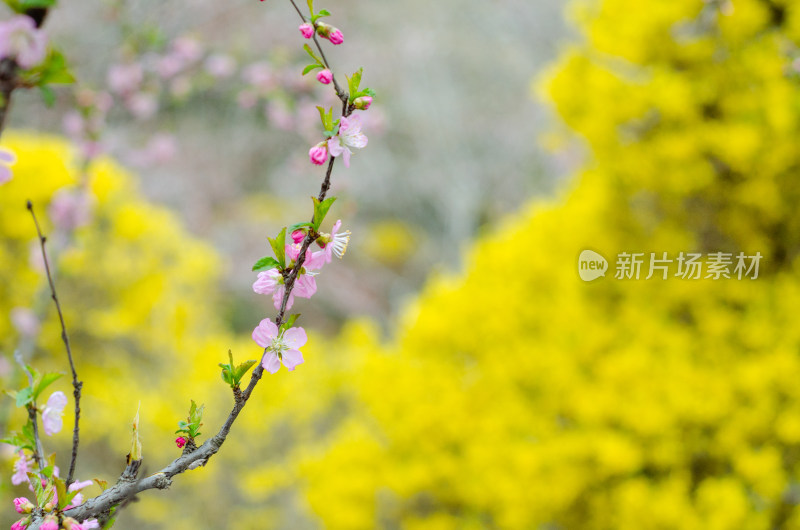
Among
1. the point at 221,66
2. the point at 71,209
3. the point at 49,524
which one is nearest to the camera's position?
the point at 49,524

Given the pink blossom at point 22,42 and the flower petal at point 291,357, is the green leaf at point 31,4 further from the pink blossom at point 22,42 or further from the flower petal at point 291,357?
the flower petal at point 291,357

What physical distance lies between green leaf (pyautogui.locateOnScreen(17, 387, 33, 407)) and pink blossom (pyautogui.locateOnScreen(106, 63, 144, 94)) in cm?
176

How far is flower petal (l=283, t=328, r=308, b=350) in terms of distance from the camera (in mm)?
670

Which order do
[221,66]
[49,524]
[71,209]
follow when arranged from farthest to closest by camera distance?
[221,66] → [71,209] → [49,524]

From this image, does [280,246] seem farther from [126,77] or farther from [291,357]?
[126,77]

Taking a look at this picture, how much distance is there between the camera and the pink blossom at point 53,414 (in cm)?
70

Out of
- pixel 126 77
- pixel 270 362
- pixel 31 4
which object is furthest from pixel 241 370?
pixel 126 77

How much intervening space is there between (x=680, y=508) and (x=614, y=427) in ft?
1.15

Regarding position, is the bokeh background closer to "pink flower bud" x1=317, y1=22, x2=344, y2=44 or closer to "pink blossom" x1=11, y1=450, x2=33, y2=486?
"pink blossom" x1=11, y1=450, x2=33, y2=486

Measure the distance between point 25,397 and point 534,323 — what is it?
7.69 ft

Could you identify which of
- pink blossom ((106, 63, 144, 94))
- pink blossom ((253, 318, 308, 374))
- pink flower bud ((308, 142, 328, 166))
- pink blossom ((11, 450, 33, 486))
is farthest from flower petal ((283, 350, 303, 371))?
pink blossom ((106, 63, 144, 94))

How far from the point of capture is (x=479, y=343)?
2906 mm

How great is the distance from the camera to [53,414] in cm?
71

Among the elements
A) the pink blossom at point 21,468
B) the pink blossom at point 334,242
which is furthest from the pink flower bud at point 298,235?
the pink blossom at point 21,468
